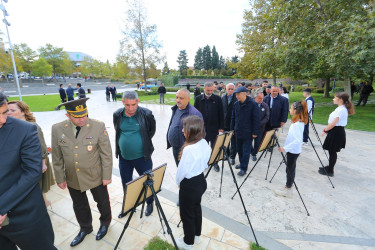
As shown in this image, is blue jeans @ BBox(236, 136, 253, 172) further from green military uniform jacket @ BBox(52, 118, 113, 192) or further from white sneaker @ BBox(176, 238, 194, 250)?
green military uniform jacket @ BBox(52, 118, 113, 192)

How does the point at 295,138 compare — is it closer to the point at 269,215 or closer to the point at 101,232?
the point at 269,215

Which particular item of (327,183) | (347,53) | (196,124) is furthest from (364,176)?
(347,53)

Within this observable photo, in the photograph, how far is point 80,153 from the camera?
8.14 ft

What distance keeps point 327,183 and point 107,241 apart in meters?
4.88

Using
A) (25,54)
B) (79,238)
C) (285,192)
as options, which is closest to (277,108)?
(285,192)

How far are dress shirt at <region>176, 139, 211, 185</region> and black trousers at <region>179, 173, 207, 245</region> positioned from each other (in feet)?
0.33

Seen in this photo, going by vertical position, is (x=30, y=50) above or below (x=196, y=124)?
above

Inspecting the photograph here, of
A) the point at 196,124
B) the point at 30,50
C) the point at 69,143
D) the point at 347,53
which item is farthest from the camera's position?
the point at 30,50

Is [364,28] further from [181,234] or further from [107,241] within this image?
[107,241]

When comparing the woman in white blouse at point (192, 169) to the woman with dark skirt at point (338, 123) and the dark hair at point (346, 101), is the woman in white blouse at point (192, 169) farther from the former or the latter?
the dark hair at point (346, 101)

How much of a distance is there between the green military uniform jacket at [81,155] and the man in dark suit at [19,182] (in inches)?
28.2

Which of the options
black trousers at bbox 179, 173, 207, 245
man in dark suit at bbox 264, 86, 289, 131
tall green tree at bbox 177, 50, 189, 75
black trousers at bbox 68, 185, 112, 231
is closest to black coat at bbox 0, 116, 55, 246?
black trousers at bbox 68, 185, 112, 231

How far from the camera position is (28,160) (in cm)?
165

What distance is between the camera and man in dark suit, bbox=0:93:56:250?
1.56 meters
